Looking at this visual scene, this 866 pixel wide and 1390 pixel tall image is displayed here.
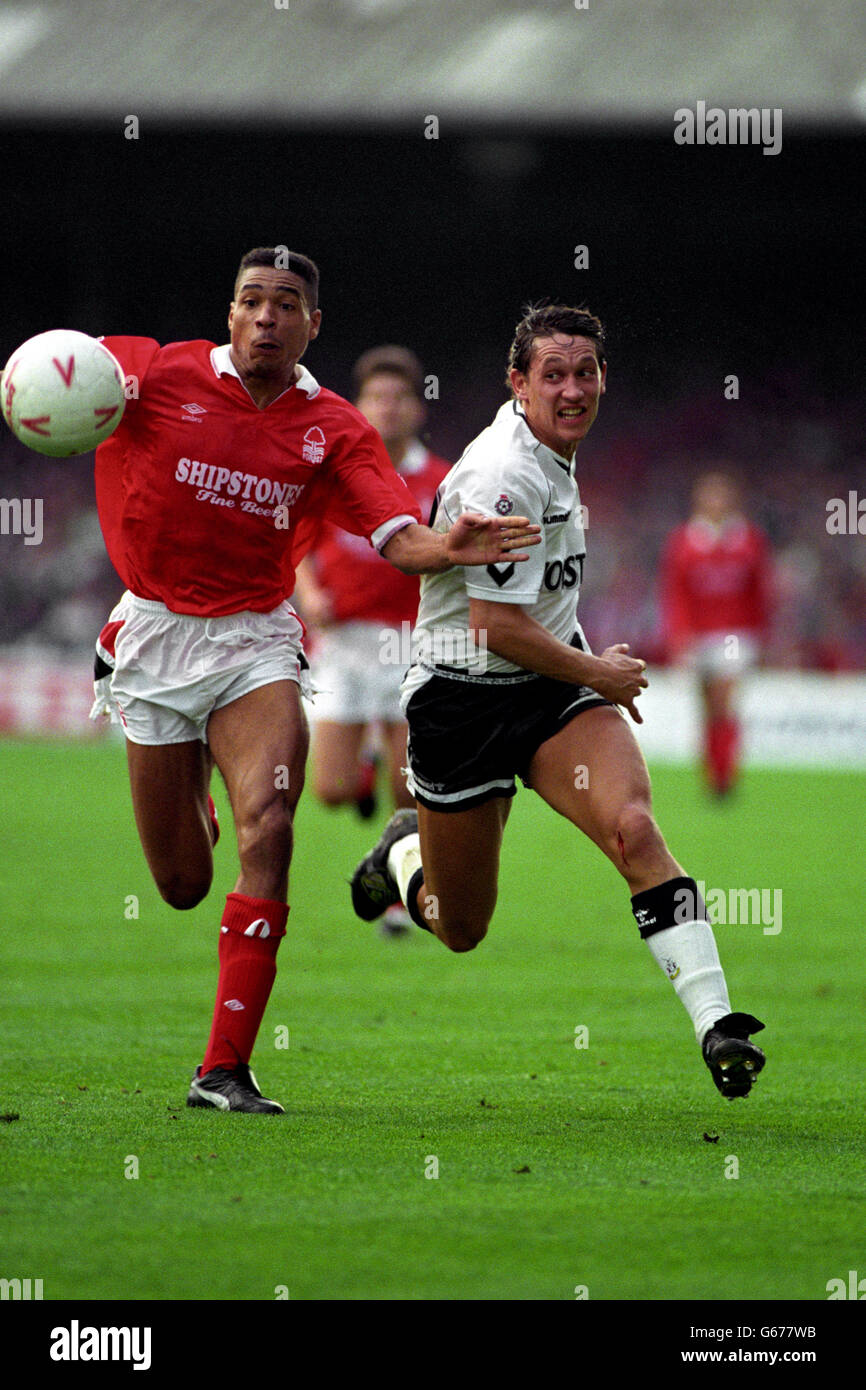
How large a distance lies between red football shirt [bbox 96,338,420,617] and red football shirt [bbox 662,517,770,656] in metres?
13.3

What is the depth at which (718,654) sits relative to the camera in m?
18.9

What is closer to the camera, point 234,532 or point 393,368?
point 234,532

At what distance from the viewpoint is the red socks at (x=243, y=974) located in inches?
219

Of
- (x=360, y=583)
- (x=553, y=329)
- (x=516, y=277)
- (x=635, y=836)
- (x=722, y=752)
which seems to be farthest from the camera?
(x=516, y=277)

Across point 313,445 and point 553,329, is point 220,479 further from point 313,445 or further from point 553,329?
point 553,329

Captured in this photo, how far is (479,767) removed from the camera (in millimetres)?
5977

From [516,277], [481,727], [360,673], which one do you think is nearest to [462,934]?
[481,727]

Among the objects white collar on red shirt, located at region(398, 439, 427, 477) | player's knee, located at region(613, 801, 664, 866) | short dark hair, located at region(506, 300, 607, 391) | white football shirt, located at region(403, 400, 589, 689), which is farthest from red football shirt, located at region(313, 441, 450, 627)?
player's knee, located at region(613, 801, 664, 866)

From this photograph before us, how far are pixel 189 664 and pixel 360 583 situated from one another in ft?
16.8

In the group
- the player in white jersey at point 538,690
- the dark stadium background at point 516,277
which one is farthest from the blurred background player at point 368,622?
the dark stadium background at point 516,277

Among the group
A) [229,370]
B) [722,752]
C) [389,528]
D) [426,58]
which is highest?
[426,58]

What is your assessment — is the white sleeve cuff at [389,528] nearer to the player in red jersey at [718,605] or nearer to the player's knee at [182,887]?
the player's knee at [182,887]

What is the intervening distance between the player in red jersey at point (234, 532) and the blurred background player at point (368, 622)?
Answer: 327cm
